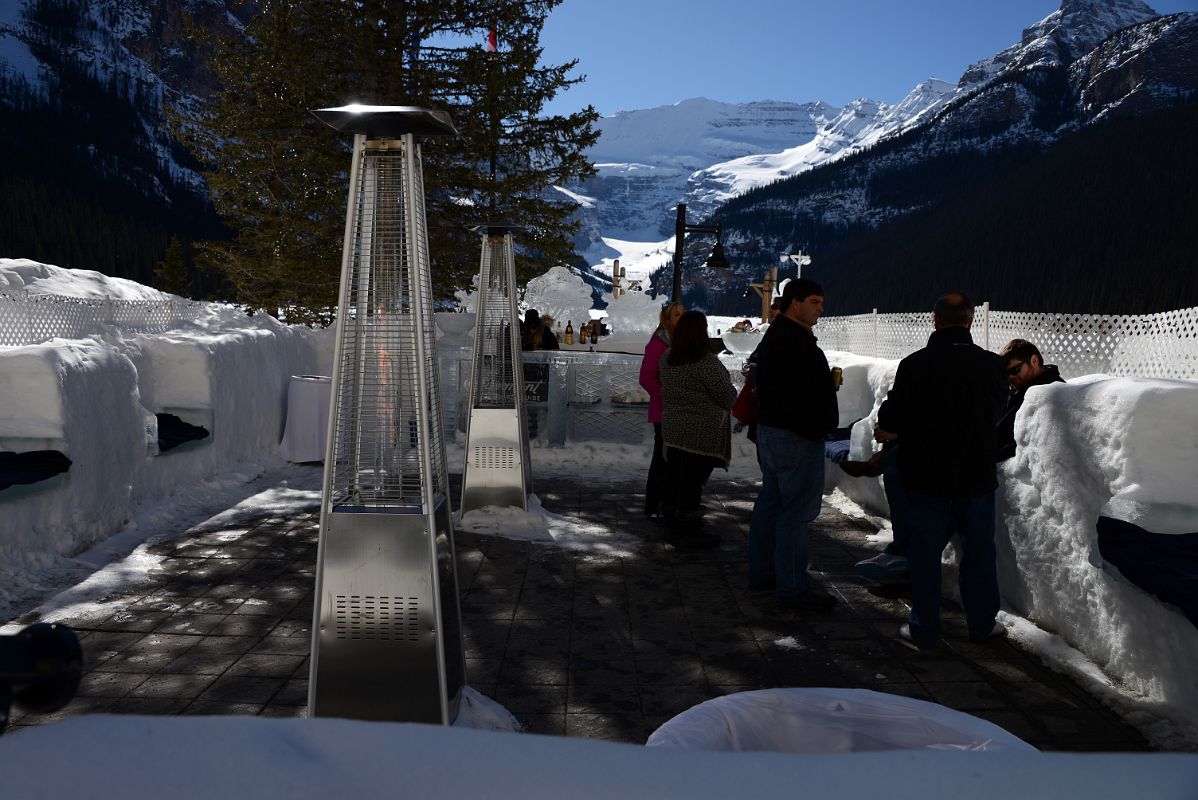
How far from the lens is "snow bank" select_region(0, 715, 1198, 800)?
0.77m

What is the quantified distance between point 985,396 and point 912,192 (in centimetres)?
16436

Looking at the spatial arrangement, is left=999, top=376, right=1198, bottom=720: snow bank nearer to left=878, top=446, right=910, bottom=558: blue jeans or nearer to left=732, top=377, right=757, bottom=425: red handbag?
left=878, top=446, right=910, bottom=558: blue jeans

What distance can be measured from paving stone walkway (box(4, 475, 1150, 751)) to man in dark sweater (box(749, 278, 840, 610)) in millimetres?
269

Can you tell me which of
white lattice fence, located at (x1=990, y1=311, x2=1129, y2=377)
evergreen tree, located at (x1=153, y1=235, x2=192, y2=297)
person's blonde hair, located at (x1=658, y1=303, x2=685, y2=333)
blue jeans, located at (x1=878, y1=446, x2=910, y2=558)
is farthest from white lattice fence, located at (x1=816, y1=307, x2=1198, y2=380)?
evergreen tree, located at (x1=153, y1=235, x2=192, y2=297)

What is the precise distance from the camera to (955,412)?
4.20m

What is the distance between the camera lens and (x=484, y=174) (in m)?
18.4

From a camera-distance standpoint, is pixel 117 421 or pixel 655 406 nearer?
pixel 117 421

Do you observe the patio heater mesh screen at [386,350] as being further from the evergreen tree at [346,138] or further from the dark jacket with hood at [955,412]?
the evergreen tree at [346,138]

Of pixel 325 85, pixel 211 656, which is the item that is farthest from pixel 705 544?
pixel 325 85

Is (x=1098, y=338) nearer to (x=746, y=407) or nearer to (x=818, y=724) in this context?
(x=746, y=407)

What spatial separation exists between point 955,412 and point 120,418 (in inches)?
212

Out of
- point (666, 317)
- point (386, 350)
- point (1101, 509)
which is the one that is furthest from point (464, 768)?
point (666, 317)

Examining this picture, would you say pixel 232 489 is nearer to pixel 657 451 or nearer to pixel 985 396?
pixel 657 451

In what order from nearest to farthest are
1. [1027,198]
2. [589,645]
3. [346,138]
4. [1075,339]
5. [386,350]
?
[386,350], [589,645], [1075,339], [346,138], [1027,198]
